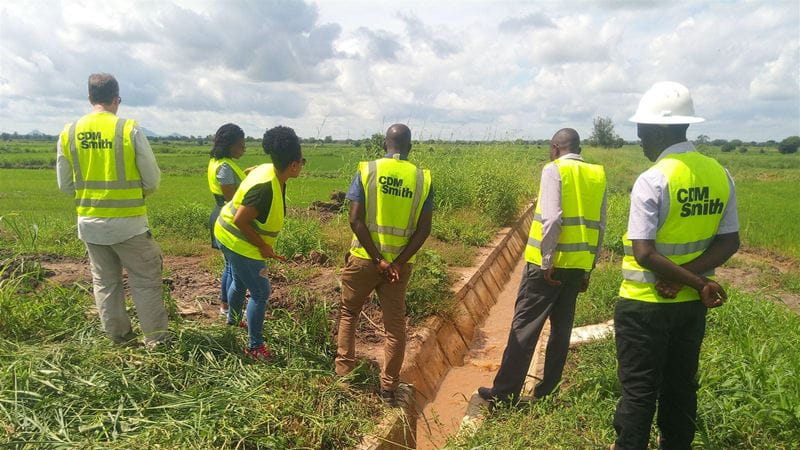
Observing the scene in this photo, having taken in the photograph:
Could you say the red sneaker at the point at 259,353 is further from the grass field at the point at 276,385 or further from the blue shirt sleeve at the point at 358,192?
the blue shirt sleeve at the point at 358,192

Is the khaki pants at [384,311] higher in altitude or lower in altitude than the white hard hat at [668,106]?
lower

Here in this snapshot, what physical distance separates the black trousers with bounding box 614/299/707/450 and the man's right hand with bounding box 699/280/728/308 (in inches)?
3.9

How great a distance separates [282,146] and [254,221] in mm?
597

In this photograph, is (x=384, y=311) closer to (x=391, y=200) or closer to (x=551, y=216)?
(x=391, y=200)

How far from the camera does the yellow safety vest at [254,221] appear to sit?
3666mm

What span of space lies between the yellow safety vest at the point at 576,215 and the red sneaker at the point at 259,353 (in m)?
2.17

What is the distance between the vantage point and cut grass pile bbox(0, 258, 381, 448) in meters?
2.85

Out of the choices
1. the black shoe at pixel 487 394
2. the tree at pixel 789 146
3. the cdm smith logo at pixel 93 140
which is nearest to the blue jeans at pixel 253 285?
the cdm smith logo at pixel 93 140

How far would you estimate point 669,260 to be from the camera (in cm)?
267

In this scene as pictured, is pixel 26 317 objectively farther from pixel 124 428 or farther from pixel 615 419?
pixel 615 419

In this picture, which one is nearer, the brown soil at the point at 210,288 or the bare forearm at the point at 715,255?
the bare forearm at the point at 715,255

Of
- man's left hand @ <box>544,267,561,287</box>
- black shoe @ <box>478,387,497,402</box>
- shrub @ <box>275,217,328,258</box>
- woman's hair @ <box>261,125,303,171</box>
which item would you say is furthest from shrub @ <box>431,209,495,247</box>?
woman's hair @ <box>261,125,303,171</box>

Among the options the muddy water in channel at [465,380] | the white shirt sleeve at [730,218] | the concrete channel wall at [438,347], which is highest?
the white shirt sleeve at [730,218]

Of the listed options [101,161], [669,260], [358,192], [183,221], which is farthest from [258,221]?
[183,221]
